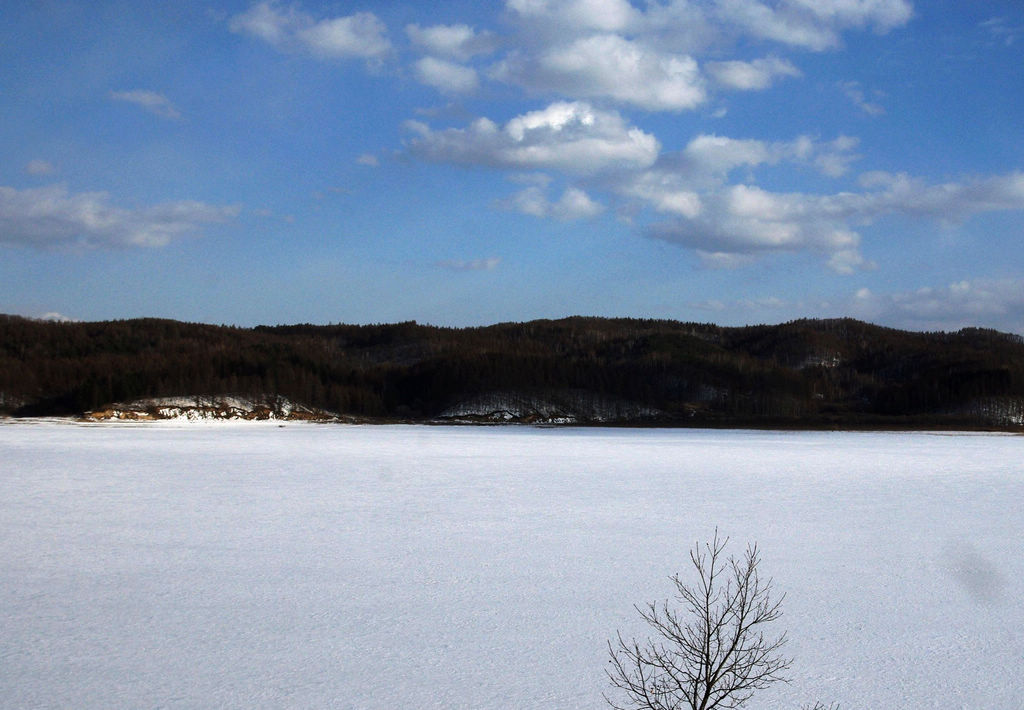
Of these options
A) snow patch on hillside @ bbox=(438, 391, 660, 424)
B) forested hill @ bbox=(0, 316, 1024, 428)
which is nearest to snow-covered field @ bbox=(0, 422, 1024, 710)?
forested hill @ bbox=(0, 316, 1024, 428)

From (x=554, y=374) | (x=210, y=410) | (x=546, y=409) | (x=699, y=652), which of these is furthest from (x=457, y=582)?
(x=554, y=374)

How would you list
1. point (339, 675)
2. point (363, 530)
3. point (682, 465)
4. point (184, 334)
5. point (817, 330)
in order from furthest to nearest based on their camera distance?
point (817, 330)
point (184, 334)
point (682, 465)
point (363, 530)
point (339, 675)

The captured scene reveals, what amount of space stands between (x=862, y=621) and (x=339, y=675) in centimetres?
407

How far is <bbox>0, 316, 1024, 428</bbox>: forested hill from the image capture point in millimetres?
60562

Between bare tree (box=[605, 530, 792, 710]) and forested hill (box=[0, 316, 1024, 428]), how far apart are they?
4132 centimetres

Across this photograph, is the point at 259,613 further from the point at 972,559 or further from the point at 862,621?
the point at 972,559

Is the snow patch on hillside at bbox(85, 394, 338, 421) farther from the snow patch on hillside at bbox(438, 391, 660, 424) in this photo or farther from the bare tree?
the bare tree

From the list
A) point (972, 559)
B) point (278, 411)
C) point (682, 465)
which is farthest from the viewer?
point (278, 411)

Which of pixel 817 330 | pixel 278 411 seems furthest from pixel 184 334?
pixel 817 330

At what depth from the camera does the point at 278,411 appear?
57.7 metres

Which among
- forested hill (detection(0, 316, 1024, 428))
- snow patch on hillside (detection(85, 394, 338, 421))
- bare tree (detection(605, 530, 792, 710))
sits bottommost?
bare tree (detection(605, 530, 792, 710))

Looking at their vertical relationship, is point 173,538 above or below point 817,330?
below

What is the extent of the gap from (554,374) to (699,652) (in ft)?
217

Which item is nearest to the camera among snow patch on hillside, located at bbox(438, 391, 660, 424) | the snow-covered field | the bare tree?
the bare tree
